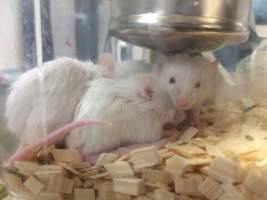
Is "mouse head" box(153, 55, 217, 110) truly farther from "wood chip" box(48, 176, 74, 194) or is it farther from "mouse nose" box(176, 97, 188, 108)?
"wood chip" box(48, 176, 74, 194)

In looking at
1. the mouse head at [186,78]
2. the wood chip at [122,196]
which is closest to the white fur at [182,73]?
the mouse head at [186,78]

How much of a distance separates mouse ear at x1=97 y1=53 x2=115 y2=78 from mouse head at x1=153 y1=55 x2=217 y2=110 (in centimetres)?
5

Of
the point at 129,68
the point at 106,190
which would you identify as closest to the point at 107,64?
the point at 129,68

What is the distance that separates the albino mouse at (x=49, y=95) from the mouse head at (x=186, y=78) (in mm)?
66

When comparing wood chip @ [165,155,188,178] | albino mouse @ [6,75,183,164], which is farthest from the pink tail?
wood chip @ [165,155,188,178]

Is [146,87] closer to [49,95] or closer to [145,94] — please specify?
[145,94]

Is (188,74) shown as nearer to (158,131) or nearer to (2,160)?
(158,131)

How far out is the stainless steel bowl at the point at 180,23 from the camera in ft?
1.51

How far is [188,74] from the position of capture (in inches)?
20.2

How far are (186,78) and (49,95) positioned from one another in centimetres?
15

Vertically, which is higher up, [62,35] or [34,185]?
[62,35]

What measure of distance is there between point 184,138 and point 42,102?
0.53 feet

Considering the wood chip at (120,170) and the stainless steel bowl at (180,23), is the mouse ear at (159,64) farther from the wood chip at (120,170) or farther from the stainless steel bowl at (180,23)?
the wood chip at (120,170)

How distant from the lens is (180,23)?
462 millimetres
